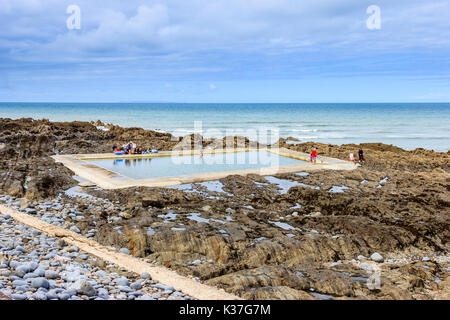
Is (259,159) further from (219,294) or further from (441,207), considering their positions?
(219,294)

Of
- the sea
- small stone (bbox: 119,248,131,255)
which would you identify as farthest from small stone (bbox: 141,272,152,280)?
the sea

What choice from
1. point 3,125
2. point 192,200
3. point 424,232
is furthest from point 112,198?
point 3,125

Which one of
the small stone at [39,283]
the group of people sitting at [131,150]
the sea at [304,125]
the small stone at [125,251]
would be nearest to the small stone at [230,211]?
the small stone at [125,251]

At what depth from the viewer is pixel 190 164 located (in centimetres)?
1930

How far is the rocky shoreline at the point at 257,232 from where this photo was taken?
20.3ft

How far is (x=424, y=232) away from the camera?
9.72 metres

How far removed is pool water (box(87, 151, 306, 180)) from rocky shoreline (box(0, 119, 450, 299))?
94.7 inches

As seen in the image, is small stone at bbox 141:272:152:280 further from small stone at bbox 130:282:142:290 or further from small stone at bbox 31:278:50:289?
small stone at bbox 31:278:50:289

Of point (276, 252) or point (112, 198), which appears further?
point (112, 198)

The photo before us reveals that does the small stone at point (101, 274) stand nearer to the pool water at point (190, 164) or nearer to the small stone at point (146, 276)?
the small stone at point (146, 276)

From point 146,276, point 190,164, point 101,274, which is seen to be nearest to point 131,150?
point 190,164

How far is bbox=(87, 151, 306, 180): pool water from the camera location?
55.2 ft
